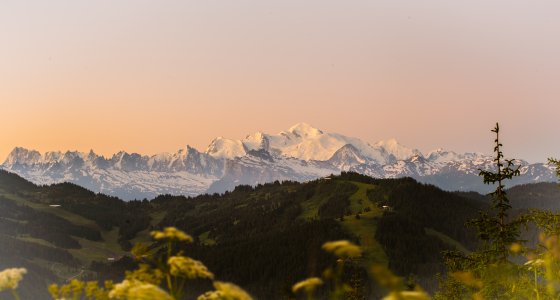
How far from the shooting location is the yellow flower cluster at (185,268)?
551 centimetres

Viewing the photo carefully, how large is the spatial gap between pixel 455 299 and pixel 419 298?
2364 inches

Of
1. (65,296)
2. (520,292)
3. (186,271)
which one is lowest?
(520,292)

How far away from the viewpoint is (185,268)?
5.53 m

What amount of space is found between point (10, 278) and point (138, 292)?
2.05 meters

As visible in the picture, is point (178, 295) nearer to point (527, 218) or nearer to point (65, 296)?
point (65, 296)

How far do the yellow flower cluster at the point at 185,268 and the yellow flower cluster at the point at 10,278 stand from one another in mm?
1698

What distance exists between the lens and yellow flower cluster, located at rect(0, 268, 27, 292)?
240 inches

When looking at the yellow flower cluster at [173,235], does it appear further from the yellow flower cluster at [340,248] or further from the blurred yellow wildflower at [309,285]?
the yellow flower cluster at [340,248]

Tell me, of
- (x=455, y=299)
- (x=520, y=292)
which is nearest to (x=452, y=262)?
(x=520, y=292)

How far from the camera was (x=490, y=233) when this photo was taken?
99.1ft

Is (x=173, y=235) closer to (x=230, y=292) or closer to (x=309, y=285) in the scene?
(x=230, y=292)

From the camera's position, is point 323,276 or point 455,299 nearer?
point 323,276

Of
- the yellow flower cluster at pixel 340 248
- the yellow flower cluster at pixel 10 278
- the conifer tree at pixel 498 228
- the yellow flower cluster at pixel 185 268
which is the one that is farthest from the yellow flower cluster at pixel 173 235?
the conifer tree at pixel 498 228

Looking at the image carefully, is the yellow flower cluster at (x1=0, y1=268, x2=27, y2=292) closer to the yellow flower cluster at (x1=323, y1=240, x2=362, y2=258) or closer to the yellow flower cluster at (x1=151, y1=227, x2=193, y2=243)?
the yellow flower cluster at (x1=151, y1=227, x2=193, y2=243)
